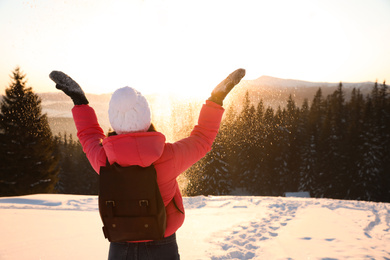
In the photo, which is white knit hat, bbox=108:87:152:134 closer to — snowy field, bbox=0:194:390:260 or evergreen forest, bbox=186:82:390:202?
snowy field, bbox=0:194:390:260

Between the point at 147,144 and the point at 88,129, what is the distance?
0.70m

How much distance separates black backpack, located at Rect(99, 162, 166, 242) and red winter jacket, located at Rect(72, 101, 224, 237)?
2.7 inches

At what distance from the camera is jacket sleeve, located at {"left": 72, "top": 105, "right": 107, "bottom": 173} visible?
189 cm

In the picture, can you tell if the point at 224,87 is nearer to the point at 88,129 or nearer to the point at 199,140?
the point at 199,140

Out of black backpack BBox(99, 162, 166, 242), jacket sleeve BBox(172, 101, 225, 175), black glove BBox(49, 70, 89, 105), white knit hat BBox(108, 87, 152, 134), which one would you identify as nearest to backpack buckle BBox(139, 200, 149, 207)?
black backpack BBox(99, 162, 166, 242)

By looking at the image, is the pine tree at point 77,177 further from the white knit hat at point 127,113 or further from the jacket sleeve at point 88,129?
the white knit hat at point 127,113

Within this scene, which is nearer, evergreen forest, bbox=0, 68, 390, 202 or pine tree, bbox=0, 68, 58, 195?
pine tree, bbox=0, 68, 58, 195

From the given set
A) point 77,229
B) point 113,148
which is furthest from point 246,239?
point 113,148

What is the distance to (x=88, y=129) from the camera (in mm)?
1983

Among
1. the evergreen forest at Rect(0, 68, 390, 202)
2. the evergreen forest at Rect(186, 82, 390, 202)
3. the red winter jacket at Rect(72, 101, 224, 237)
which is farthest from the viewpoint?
the evergreen forest at Rect(186, 82, 390, 202)

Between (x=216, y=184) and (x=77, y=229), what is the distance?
1074 inches

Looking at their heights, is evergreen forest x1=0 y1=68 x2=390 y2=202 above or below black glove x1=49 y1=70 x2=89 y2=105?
below

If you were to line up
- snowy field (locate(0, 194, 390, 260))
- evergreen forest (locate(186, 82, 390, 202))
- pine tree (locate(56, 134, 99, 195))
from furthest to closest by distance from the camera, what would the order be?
pine tree (locate(56, 134, 99, 195)) < evergreen forest (locate(186, 82, 390, 202)) < snowy field (locate(0, 194, 390, 260))

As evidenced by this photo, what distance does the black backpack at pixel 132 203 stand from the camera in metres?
1.59
